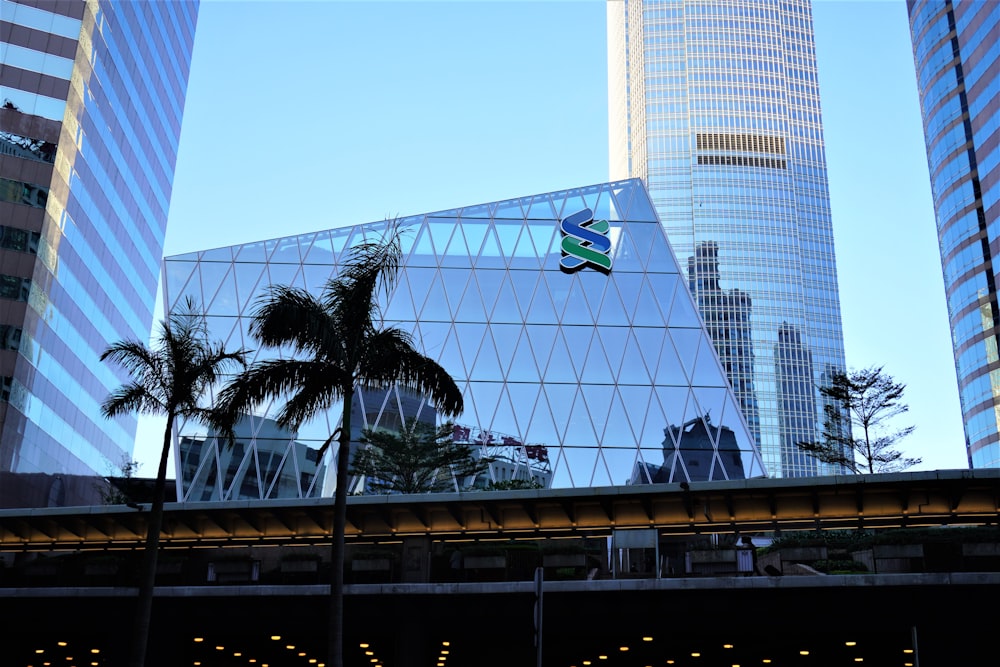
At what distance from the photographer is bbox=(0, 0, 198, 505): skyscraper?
67438mm

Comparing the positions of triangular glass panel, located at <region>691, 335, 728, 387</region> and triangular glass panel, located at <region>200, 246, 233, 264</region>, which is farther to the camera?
triangular glass panel, located at <region>200, 246, 233, 264</region>

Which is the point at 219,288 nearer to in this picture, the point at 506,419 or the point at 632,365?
the point at 506,419

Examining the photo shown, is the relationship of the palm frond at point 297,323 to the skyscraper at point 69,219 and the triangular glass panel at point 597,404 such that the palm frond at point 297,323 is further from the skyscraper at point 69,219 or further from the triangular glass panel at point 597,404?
the skyscraper at point 69,219

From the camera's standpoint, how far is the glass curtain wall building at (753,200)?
172625mm

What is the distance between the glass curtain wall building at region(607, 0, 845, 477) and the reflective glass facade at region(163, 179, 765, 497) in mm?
115944

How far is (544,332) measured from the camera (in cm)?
5347

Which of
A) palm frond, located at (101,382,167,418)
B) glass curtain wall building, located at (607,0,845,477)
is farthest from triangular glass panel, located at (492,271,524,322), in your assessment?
glass curtain wall building, located at (607,0,845,477)

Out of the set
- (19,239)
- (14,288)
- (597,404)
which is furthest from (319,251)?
(19,239)

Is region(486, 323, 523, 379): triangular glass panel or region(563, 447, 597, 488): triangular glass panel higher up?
region(486, 323, 523, 379): triangular glass panel

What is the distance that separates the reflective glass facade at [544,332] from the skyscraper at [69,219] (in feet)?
58.4

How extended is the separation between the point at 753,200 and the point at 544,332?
139274 millimetres

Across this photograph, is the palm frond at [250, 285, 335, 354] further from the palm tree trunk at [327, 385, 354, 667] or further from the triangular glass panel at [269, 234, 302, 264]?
the triangular glass panel at [269, 234, 302, 264]

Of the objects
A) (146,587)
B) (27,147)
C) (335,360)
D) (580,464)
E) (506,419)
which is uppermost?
(27,147)

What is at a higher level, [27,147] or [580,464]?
[27,147]
